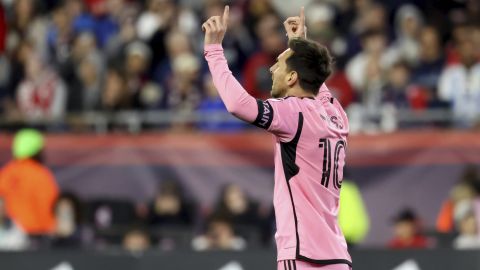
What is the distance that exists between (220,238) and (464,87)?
318 cm

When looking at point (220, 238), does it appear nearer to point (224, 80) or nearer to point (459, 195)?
point (459, 195)

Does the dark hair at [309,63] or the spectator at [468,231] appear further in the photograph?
the spectator at [468,231]

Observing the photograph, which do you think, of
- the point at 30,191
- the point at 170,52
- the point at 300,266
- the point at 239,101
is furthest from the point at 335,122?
the point at 170,52

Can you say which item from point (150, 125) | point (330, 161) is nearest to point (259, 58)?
point (150, 125)

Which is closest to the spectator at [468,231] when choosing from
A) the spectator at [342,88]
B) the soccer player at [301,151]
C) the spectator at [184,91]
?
the spectator at [342,88]

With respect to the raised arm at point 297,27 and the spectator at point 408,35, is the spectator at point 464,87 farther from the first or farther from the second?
the raised arm at point 297,27

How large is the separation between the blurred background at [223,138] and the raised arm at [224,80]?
17.4 ft

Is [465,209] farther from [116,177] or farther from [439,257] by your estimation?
[116,177]

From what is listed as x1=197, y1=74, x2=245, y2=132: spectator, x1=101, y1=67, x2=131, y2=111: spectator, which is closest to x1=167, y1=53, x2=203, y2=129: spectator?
x1=197, y1=74, x2=245, y2=132: spectator

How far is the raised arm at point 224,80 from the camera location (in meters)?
6.47

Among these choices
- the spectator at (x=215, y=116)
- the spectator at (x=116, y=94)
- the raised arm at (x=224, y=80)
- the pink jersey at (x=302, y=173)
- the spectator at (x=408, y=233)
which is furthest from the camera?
the spectator at (x=116, y=94)

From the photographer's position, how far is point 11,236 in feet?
42.6

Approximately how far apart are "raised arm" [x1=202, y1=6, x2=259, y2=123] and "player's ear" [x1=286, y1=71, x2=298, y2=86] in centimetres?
31

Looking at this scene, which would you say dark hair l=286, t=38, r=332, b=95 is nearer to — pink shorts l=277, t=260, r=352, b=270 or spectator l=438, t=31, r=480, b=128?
pink shorts l=277, t=260, r=352, b=270
